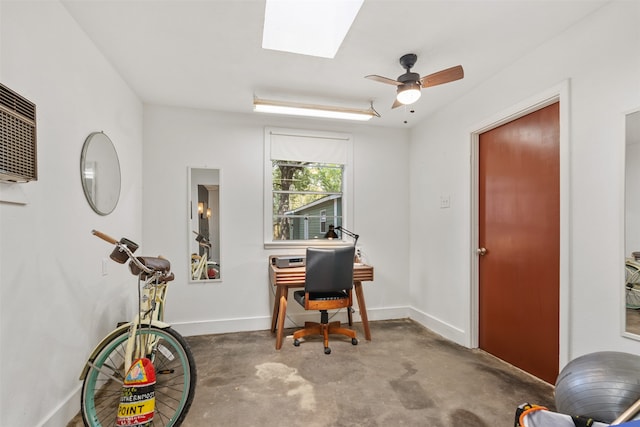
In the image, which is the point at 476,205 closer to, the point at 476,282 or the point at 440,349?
the point at 476,282

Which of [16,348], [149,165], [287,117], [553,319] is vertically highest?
[287,117]

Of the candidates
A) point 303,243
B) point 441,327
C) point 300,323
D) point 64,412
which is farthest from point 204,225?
point 441,327

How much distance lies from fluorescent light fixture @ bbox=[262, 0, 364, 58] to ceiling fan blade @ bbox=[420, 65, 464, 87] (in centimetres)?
68

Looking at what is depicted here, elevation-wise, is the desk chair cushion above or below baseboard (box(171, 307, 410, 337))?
above

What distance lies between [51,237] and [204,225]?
1.70m

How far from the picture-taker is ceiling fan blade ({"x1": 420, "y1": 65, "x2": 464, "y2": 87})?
6.51 ft

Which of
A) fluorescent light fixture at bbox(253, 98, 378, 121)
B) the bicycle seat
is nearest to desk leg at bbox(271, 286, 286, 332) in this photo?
the bicycle seat

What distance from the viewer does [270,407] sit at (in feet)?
6.37

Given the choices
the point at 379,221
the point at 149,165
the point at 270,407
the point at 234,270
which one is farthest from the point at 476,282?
the point at 149,165

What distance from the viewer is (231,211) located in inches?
133

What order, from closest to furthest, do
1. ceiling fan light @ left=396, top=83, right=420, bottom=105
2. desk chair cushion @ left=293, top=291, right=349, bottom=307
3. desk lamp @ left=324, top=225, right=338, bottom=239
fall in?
ceiling fan light @ left=396, top=83, right=420, bottom=105 < desk chair cushion @ left=293, top=291, right=349, bottom=307 < desk lamp @ left=324, top=225, right=338, bottom=239

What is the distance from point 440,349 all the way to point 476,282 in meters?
0.74

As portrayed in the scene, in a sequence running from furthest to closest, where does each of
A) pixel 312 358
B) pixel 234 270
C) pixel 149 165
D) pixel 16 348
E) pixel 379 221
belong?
pixel 379 221, pixel 234 270, pixel 149 165, pixel 312 358, pixel 16 348

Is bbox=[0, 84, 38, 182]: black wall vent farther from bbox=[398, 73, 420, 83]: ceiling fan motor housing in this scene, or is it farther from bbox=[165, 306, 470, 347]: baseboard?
bbox=[165, 306, 470, 347]: baseboard
